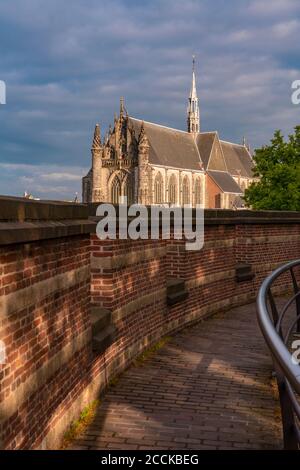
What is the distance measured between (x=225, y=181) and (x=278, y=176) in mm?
51930

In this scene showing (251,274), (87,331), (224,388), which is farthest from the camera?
(251,274)

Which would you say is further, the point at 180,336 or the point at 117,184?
the point at 117,184

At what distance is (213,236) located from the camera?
1117 cm

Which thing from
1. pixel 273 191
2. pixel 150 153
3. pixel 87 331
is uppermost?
pixel 150 153

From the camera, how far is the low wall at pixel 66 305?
386 cm

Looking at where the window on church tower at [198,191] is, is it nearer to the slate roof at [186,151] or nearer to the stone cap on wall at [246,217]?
the slate roof at [186,151]

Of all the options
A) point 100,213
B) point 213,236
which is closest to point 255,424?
point 100,213

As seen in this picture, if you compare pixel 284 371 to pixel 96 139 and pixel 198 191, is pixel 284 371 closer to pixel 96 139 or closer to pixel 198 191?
pixel 96 139

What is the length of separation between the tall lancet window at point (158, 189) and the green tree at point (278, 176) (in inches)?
1479

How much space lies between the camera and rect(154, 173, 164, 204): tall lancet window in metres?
81.0

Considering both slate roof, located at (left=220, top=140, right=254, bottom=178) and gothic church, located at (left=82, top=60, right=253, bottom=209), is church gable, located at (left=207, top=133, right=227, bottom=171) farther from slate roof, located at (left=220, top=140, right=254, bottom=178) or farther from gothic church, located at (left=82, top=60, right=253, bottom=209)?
slate roof, located at (left=220, top=140, right=254, bottom=178)

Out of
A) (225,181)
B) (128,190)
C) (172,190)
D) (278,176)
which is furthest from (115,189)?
(278,176)
